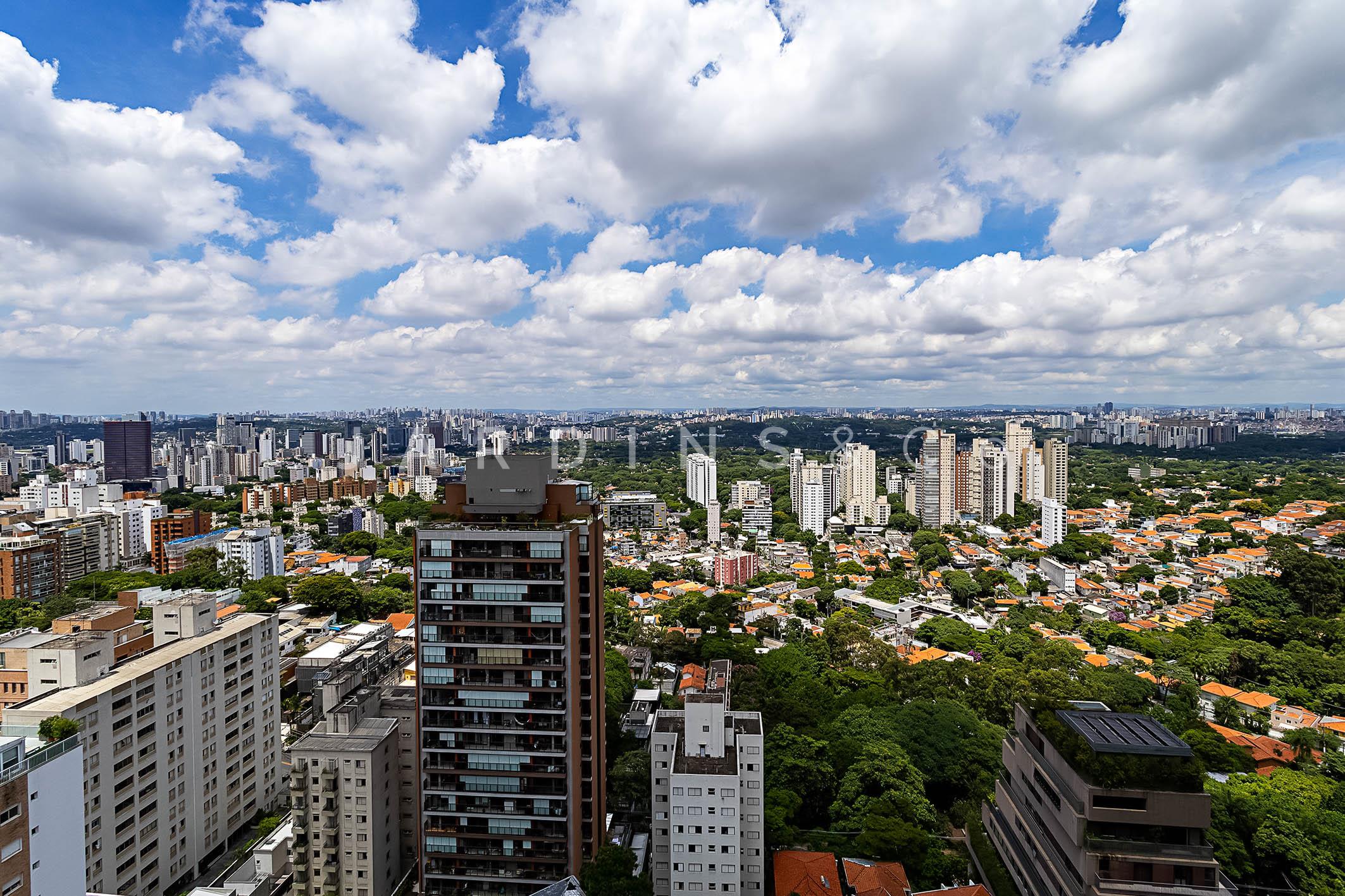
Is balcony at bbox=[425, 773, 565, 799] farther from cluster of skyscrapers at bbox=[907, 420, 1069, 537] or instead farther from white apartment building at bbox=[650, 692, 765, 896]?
cluster of skyscrapers at bbox=[907, 420, 1069, 537]

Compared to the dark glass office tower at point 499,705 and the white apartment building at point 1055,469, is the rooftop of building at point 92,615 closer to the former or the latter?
the dark glass office tower at point 499,705

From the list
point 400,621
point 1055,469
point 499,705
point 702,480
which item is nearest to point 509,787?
point 499,705

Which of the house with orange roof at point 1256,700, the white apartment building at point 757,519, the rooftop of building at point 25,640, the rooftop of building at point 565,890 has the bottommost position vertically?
the house with orange roof at point 1256,700

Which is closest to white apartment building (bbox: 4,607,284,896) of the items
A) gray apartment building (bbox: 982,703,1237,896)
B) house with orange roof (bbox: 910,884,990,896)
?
house with orange roof (bbox: 910,884,990,896)

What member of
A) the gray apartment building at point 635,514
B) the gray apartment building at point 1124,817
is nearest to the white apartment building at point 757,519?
the gray apartment building at point 635,514

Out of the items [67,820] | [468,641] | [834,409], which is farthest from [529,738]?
[834,409]
